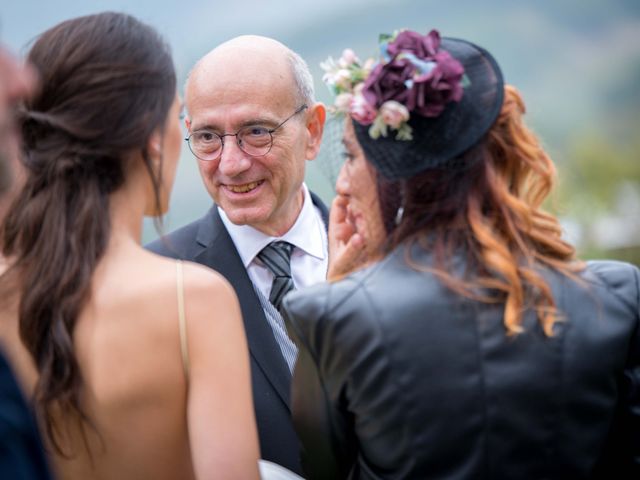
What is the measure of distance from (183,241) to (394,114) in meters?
1.78

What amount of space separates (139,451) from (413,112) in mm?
Result: 1133

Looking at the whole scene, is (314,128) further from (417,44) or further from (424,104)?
(424,104)

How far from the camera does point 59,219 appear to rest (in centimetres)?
214

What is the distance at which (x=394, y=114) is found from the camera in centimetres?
227

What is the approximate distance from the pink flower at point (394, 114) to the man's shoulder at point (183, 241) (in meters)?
1.66

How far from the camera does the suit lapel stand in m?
3.42

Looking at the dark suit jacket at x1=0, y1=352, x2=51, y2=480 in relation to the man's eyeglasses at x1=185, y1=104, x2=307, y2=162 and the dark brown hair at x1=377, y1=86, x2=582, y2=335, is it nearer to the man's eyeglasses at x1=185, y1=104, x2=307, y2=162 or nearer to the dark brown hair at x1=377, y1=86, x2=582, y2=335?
the dark brown hair at x1=377, y1=86, x2=582, y2=335

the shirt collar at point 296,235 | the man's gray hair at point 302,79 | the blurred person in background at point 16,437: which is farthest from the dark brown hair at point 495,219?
the man's gray hair at point 302,79

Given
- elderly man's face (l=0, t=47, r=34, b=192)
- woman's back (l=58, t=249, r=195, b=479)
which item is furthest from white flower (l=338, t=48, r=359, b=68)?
elderly man's face (l=0, t=47, r=34, b=192)

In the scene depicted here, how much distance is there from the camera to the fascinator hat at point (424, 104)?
2273mm

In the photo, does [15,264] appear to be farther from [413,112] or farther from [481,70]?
[481,70]

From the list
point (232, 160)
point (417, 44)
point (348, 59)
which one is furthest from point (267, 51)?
point (417, 44)

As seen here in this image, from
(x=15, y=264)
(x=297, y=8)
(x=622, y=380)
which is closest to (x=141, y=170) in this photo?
(x=15, y=264)

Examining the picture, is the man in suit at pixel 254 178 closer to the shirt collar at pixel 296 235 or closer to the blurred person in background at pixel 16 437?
the shirt collar at pixel 296 235
